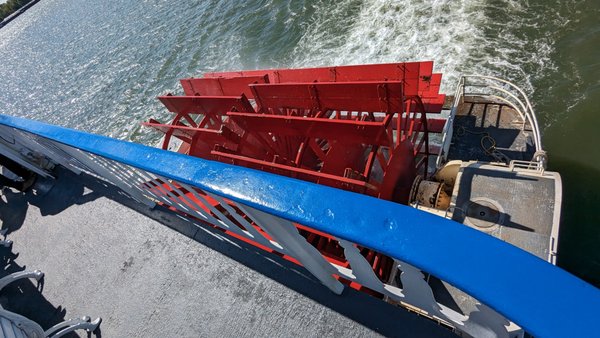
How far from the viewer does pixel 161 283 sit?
232 cm

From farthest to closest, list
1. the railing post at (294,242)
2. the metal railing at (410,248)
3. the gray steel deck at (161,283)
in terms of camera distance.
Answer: the gray steel deck at (161,283) < the railing post at (294,242) < the metal railing at (410,248)

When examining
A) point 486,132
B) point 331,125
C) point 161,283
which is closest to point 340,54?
point 486,132

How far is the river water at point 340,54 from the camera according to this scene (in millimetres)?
5509

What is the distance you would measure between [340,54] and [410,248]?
7.90 meters

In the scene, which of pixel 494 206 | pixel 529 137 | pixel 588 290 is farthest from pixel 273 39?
pixel 588 290

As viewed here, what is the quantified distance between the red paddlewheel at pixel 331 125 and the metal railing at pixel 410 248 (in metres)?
2.18

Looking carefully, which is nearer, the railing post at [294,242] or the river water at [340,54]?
the railing post at [294,242]

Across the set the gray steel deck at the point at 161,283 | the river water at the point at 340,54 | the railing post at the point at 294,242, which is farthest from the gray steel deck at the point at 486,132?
the railing post at the point at 294,242

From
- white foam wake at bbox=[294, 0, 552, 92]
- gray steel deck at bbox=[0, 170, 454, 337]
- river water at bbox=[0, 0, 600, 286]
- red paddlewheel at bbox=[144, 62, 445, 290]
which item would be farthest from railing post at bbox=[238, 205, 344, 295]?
white foam wake at bbox=[294, 0, 552, 92]

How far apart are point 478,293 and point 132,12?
17360 mm

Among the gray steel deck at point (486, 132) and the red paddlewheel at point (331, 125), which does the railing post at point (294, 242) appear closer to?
the red paddlewheel at point (331, 125)

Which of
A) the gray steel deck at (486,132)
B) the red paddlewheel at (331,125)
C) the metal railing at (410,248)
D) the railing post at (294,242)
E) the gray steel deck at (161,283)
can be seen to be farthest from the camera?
the gray steel deck at (486,132)

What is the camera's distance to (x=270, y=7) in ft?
35.1

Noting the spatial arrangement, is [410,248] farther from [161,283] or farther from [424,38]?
[424,38]
